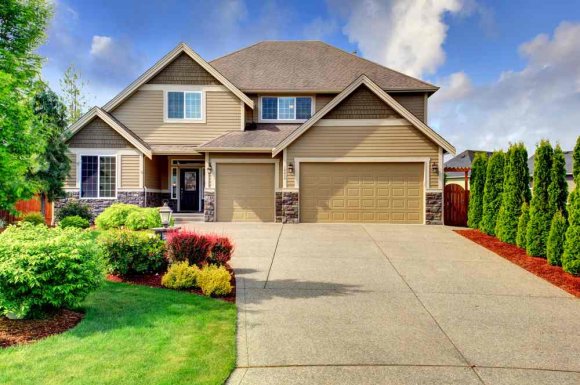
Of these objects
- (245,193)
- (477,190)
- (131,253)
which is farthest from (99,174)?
(477,190)

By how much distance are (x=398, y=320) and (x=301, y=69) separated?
16892 millimetres

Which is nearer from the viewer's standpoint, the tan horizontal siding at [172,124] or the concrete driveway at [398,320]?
the concrete driveway at [398,320]

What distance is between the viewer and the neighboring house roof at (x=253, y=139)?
608 inches

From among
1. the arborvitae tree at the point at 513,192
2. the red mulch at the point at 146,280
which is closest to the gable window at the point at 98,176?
the red mulch at the point at 146,280

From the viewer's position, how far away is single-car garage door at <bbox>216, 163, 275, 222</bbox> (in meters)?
15.9

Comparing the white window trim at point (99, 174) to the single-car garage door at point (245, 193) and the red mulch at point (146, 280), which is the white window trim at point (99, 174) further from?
the red mulch at point (146, 280)

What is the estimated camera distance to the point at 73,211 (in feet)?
46.7

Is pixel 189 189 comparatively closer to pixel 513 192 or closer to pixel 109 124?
pixel 109 124

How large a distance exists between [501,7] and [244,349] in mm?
13871

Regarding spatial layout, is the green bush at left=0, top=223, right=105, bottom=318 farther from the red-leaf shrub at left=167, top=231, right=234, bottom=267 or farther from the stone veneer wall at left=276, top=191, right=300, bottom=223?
the stone veneer wall at left=276, top=191, right=300, bottom=223

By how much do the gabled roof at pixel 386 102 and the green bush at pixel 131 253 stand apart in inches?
344

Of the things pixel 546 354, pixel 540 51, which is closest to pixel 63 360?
pixel 546 354

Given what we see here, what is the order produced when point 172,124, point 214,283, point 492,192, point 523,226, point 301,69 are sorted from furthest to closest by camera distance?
point 301,69 < point 172,124 < point 492,192 < point 523,226 < point 214,283

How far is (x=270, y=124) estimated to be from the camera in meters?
18.5
